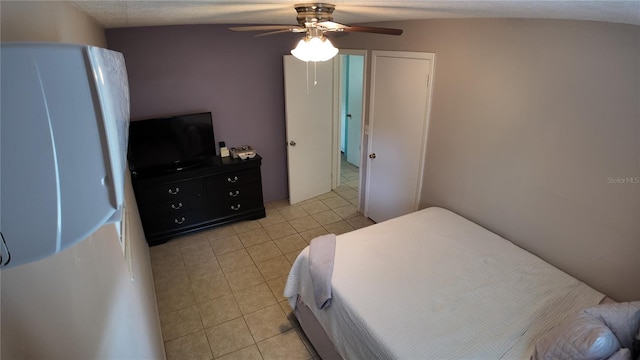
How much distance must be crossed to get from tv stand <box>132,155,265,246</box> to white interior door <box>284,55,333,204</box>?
57cm

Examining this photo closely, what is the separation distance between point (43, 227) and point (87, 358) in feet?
1.29

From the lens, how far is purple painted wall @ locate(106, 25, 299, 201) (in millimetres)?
3436

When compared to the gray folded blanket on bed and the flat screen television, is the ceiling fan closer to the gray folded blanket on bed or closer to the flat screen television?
the gray folded blanket on bed

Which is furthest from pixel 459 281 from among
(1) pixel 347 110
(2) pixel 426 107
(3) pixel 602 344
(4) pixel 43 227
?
(1) pixel 347 110

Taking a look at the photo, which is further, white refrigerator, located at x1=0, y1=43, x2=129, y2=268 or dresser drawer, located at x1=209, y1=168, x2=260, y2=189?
dresser drawer, located at x1=209, y1=168, x2=260, y2=189

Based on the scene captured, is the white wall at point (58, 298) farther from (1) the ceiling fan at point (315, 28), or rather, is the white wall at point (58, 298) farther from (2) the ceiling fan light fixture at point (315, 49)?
(2) the ceiling fan light fixture at point (315, 49)

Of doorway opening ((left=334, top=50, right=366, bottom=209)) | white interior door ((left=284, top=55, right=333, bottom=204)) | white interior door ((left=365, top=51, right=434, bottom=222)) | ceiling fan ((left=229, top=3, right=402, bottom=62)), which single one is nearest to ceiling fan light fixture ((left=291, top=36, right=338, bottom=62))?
ceiling fan ((left=229, top=3, right=402, bottom=62))

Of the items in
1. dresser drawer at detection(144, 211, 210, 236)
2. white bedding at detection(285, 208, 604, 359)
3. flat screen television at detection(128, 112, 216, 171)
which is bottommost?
dresser drawer at detection(144, 211, 210, 236)

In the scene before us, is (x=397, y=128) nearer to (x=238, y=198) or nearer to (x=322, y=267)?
(x=322, y=267)

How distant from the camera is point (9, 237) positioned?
38 centimetres

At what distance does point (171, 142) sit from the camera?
11.9 ft

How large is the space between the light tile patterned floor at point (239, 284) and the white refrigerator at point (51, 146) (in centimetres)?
234

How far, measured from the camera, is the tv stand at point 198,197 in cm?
352

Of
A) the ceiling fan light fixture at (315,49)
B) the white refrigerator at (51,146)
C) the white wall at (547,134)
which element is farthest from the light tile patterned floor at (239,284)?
the white refrigerator at (51,146)
